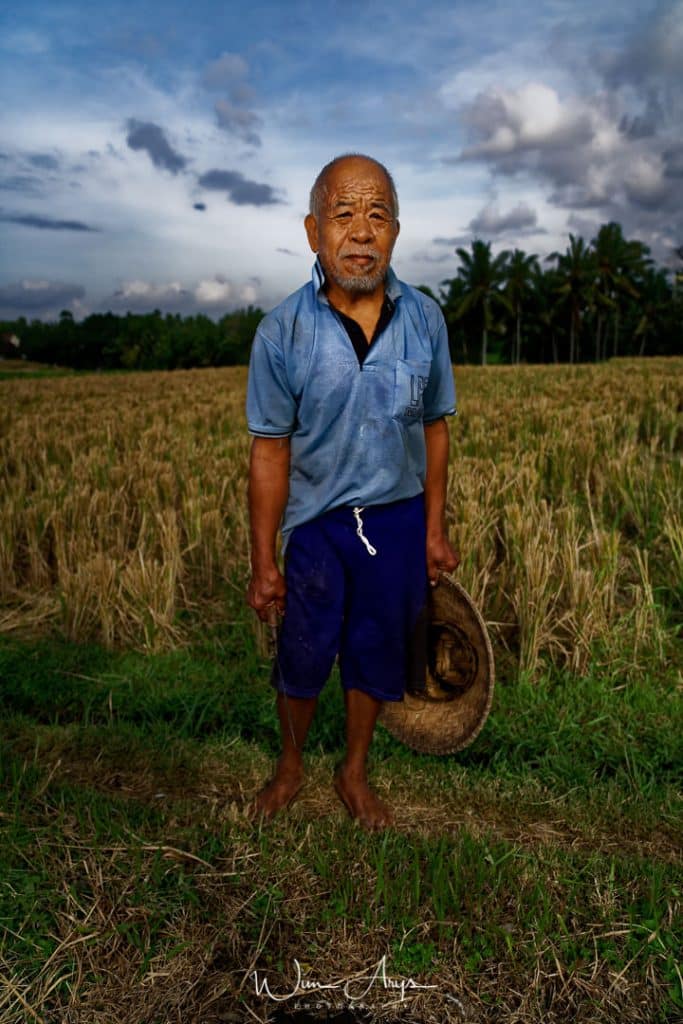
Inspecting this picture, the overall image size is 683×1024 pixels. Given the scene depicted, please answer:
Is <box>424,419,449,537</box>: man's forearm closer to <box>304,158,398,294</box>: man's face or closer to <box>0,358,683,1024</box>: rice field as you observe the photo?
<box>304,158,398,294</box>: man's face

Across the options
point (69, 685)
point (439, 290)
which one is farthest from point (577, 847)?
point (439, 290)

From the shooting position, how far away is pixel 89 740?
10.8ft

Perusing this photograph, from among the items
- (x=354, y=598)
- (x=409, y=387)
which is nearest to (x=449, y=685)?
(x=354, y=598)

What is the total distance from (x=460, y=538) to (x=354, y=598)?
5.11 feet

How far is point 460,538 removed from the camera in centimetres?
400

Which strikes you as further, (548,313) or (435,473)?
(548,313)

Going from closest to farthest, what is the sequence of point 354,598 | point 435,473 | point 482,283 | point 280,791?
point 354,598
point 435,473
point 280,791
point 482,283

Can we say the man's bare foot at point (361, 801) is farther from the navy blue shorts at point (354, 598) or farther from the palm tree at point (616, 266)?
the palm tree at point (616, 266)

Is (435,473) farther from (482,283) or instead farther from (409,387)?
(482,283)

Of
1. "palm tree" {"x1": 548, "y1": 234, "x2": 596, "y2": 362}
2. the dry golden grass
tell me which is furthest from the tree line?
the dry golden grass

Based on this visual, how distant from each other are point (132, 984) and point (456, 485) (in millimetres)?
3361

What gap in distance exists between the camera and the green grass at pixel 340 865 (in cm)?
204

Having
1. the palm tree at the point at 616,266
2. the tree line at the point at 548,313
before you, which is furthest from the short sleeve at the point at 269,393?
the palm tree at the point at 616,266

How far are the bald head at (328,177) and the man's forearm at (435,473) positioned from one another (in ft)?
2.13
